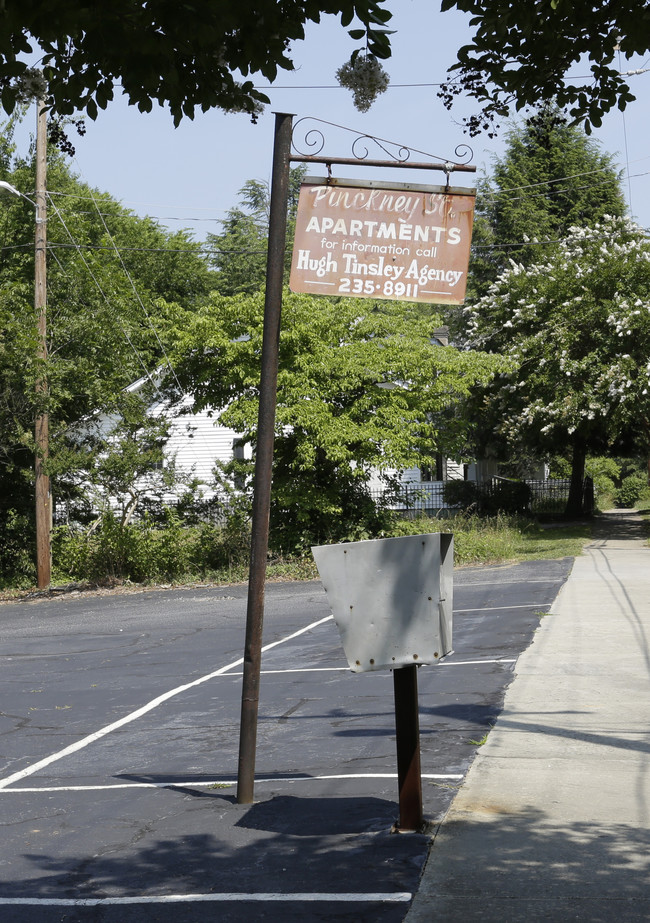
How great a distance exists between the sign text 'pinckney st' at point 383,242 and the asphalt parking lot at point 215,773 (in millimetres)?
3186

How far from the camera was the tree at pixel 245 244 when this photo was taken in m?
58.9

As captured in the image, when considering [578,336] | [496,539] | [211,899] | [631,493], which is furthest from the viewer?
[631,493]

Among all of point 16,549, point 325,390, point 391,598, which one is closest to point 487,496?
point 325,390

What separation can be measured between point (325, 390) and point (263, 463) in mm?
16264

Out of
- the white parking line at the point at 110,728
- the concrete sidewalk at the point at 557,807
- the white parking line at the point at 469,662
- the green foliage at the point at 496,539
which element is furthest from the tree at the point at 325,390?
the concrete sidewalk at the point at 557,807

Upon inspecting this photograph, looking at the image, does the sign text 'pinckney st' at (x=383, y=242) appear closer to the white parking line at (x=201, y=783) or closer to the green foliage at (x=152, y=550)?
the white parking line at (x=201, y=783)

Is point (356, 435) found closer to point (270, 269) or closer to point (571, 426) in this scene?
point (571, 426)

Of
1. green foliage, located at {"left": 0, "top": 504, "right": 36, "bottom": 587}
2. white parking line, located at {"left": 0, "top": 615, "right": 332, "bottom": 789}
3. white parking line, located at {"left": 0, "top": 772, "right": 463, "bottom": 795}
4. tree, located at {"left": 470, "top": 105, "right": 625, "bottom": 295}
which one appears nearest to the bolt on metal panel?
white parking line, located at {"left": 0, "top": 772, "right": 463, "bottom": 795}

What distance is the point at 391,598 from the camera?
5398 millimetres

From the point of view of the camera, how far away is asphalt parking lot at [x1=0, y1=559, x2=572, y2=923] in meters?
5.00

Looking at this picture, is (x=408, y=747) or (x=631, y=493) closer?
(x=408, y=747)

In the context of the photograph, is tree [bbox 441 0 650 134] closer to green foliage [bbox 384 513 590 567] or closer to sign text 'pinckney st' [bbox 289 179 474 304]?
sign text 'pinckney st' [bbox 289 179 474 304]

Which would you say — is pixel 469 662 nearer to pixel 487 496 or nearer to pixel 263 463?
pixel 263 463

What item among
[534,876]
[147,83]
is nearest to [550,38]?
[147,83]
